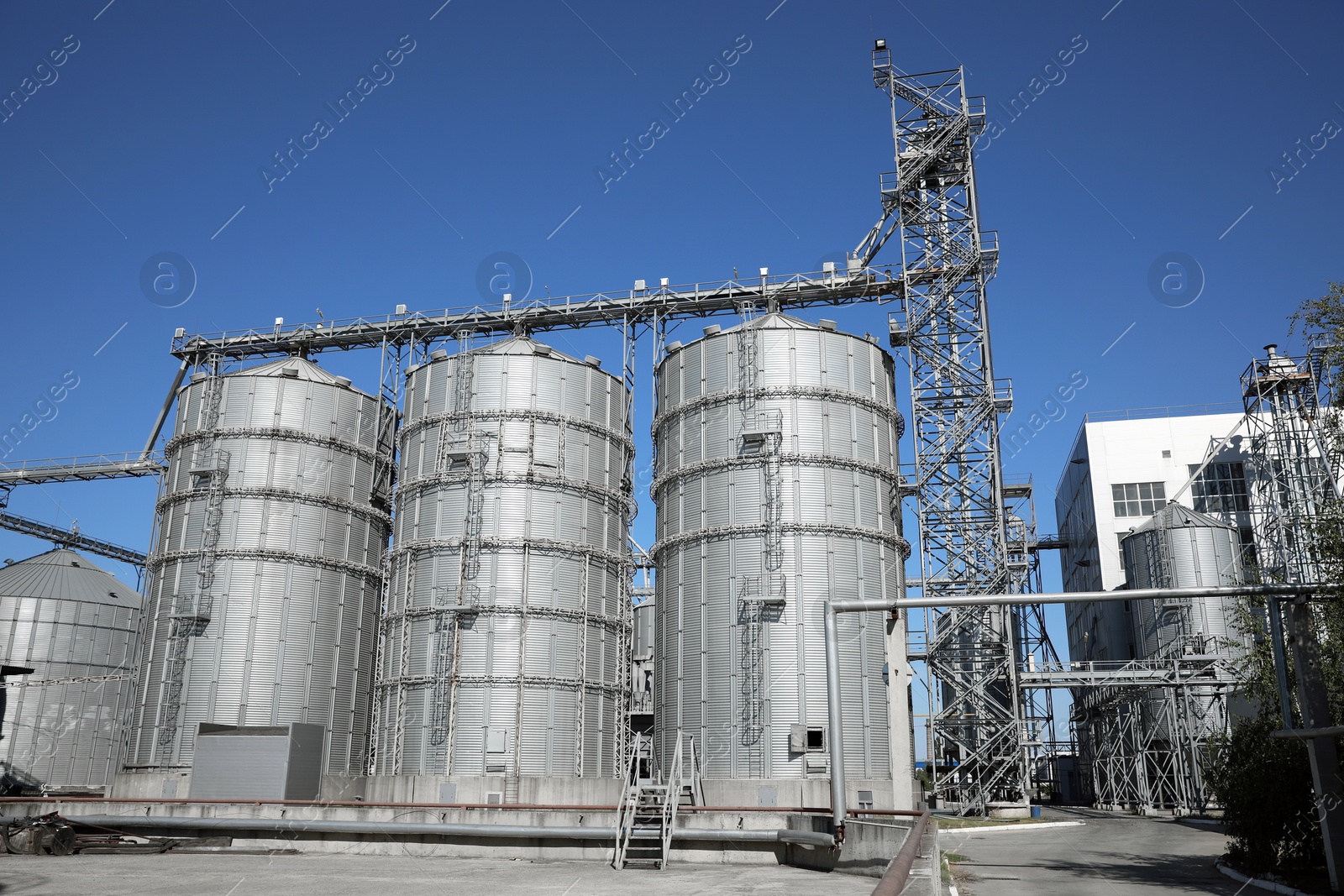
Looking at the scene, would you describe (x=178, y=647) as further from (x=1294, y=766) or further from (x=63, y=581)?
(x=1294, y=766)

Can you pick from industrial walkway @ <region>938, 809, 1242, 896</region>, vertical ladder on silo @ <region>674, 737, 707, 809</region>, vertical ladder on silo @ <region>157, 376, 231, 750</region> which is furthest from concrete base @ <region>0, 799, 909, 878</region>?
vertical ladder on silo @ <region>157, 376, 231, 750</region>

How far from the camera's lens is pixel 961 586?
45.9m

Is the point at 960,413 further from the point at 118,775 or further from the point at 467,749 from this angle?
the point at 118,775

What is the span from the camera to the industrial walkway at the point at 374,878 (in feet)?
57.5

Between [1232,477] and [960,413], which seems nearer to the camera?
[960,413]

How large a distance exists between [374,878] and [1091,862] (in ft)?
53.5

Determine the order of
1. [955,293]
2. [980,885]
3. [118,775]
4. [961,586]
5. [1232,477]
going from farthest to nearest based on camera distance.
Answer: [1232,477]
[955,293]
[961,586]
[118,775]
[980,885]

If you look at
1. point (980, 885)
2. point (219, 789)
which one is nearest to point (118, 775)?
point (219, 789)

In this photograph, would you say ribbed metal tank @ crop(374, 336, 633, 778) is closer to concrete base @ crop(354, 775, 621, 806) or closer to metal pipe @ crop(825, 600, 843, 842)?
concrete base @ crop(354, 775, 621, 806)

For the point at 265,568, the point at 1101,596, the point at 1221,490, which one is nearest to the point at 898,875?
the point at 1101,596

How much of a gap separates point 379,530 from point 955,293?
29.0 meters

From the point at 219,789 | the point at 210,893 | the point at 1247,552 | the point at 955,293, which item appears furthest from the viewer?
the point at 1247,552

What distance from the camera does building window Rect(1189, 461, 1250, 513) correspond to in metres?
69.1

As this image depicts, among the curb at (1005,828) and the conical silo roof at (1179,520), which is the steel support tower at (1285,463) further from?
the curb at (1005,828)
